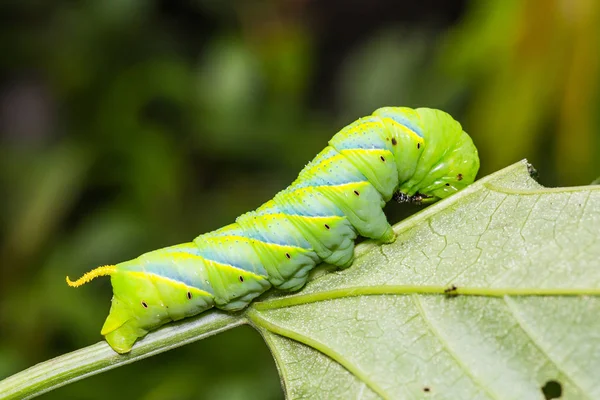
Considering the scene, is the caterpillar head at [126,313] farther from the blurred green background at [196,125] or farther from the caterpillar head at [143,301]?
the blurred green background at [196,125]

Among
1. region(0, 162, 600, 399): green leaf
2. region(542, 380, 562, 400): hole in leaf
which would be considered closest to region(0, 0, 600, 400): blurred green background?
region(0, 162, 600, 399): green leaf

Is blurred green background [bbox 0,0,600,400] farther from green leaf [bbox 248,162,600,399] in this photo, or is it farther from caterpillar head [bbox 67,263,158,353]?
green leaf [bbox 248,162,600,399]

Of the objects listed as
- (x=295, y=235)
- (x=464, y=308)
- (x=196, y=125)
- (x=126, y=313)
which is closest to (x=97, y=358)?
(x=126, y=313)

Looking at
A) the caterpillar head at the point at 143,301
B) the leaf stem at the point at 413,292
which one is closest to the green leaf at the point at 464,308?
the leaf stem at the point at 413,292

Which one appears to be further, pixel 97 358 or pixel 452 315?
pixel 97 358

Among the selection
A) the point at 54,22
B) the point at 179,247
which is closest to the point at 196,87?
the point at 54,22

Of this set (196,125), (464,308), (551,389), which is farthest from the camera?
(196,125)

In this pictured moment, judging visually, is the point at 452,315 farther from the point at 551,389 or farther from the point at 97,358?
the point at 97,358

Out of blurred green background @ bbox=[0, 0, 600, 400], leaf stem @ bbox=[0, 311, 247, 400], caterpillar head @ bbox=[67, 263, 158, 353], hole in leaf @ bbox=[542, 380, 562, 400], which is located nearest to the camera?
hole in leaf @ bbox=[542, 380, 562, 400]
